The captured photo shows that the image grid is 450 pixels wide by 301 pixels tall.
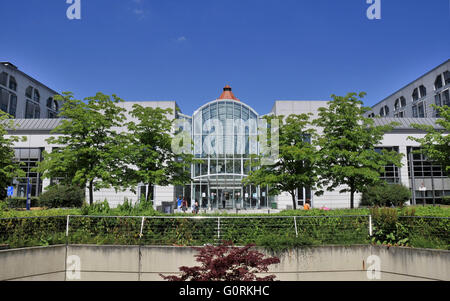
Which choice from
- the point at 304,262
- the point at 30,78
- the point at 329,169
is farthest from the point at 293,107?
the point at 30,78

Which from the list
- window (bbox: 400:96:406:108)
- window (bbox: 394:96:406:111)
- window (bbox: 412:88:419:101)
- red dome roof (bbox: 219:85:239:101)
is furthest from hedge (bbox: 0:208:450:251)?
window (bbox: 394:96:406:111)

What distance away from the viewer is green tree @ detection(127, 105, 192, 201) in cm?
1739

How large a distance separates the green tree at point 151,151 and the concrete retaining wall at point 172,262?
856 cm

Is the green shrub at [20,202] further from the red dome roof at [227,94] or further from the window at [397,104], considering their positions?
the window at [397,104]

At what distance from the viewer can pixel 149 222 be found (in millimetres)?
9680

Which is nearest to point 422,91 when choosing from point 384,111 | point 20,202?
point 384,111

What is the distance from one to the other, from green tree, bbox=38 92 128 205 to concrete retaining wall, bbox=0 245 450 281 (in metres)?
7.73

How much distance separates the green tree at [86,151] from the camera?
16172 millimetres

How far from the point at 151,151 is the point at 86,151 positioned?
3318 mm

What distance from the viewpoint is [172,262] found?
853 centimetres

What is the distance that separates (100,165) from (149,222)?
8.15m

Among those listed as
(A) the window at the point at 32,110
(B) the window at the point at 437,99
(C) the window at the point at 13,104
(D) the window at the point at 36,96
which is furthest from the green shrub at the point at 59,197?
(B) the window at the point at 437,99
